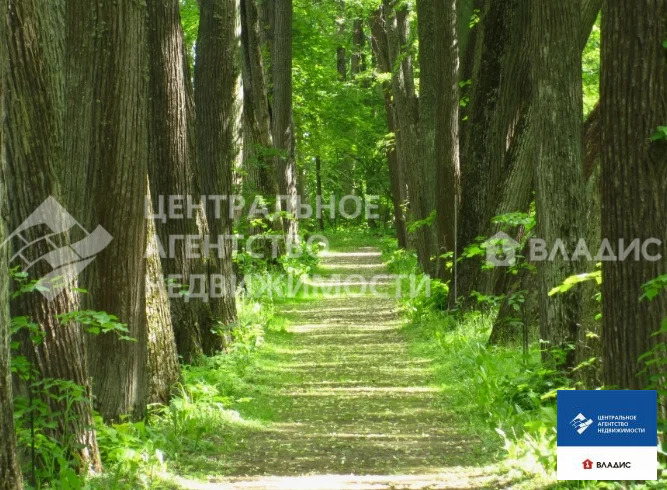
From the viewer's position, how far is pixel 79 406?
7207 millimetres

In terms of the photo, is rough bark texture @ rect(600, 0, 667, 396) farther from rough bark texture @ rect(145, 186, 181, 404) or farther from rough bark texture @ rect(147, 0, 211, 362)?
rough bark texture @ rect(147, 0, 211, 362)

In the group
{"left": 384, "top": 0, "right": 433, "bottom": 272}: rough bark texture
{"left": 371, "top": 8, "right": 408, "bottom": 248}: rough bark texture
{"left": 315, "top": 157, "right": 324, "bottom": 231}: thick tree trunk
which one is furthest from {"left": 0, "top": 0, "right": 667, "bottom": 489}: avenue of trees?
{"left": 315, "top": 157, "right": 324, "bottom": 231}: thick tree trunk

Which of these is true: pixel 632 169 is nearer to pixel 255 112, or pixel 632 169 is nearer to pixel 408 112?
pixel 255 112

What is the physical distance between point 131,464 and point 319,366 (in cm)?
710

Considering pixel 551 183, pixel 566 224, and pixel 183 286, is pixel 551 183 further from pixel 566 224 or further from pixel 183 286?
pixel 183 286

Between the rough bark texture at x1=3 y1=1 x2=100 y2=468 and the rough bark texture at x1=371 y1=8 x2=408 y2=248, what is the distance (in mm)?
19569

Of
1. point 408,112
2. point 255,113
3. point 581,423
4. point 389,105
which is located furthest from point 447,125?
point 389,105

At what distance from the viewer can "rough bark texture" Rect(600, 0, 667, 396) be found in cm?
606

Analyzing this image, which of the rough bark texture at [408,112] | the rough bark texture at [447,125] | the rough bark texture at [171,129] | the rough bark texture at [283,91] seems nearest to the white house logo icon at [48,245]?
the rough bark texture at [171,129]

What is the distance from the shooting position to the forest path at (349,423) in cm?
779

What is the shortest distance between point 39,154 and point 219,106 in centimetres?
803

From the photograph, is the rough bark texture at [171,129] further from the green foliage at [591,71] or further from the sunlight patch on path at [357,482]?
the green foliage at [591,71]

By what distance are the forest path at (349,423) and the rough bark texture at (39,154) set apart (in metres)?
1.49

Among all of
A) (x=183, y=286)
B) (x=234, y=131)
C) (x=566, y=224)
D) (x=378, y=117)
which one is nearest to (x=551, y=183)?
(x=566, y=224)
